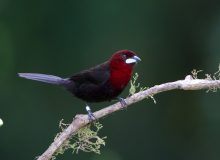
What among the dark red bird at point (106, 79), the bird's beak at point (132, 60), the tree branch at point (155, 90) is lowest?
the dark red bird at point (106, 79)

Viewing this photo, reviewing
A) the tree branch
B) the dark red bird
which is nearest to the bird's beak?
the dark red bird

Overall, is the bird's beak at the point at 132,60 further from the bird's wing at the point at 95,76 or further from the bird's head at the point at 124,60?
the bird's wing at the point at 95,76

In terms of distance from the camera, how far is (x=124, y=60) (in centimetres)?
492

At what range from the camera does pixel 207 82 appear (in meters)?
3.87

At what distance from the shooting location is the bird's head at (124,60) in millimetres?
4898

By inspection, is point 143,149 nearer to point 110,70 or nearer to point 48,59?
point 48,59

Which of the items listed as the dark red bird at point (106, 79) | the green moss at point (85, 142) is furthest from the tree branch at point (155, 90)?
the dark red bird at point (106, 79)

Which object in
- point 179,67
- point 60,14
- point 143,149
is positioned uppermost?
point 60,14

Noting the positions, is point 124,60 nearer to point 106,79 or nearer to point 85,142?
point 106,79

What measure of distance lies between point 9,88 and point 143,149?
5.36ft

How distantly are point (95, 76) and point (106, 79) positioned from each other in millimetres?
84

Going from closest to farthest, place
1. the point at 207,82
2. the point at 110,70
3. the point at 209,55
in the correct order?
the point at 207,82
the point at 110,70
the point at 209,55

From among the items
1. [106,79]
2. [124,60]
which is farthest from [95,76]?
[124,60]

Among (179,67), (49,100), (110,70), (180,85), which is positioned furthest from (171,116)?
(180,85)
